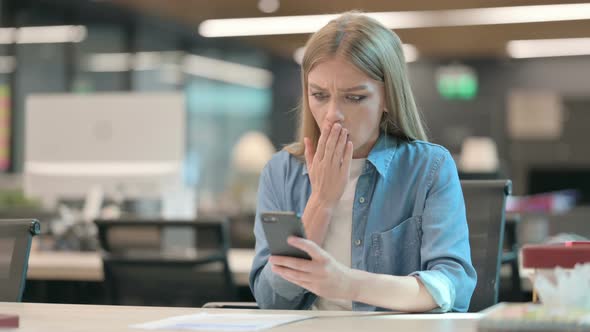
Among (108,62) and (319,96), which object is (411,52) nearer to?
(108,62)

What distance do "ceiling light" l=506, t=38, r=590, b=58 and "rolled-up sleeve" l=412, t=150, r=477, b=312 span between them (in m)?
9.08

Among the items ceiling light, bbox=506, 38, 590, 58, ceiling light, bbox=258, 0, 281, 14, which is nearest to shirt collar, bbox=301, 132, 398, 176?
ceiling light, bbox=258, 0, 281, 14

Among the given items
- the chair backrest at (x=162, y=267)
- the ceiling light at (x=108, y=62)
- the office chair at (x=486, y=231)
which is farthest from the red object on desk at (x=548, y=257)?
the ceiling light at (x=108, y=62)

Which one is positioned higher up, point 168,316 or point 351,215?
point 351,215

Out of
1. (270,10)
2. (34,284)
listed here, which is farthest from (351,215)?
(270,10)

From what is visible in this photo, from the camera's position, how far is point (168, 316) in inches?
65.9

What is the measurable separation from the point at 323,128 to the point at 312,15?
7.37 m

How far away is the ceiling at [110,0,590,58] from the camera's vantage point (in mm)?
8508

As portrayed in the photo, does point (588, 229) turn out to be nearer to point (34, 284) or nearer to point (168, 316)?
point (34, 284)

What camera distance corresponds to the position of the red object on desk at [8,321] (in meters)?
1.51

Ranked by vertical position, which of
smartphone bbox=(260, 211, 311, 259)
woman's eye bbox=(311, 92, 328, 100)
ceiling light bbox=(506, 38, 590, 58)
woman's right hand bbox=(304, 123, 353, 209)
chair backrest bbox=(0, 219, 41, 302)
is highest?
ceiling light bbox=(506, 38, 590, 58)

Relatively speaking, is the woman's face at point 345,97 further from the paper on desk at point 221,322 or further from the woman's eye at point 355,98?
the paper on desk at point 221,322

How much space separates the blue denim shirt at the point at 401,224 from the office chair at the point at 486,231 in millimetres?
369

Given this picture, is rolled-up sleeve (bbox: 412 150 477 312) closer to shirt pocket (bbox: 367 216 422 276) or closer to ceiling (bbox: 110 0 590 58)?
shirt pocket (bbox: 367 216 422 276)
